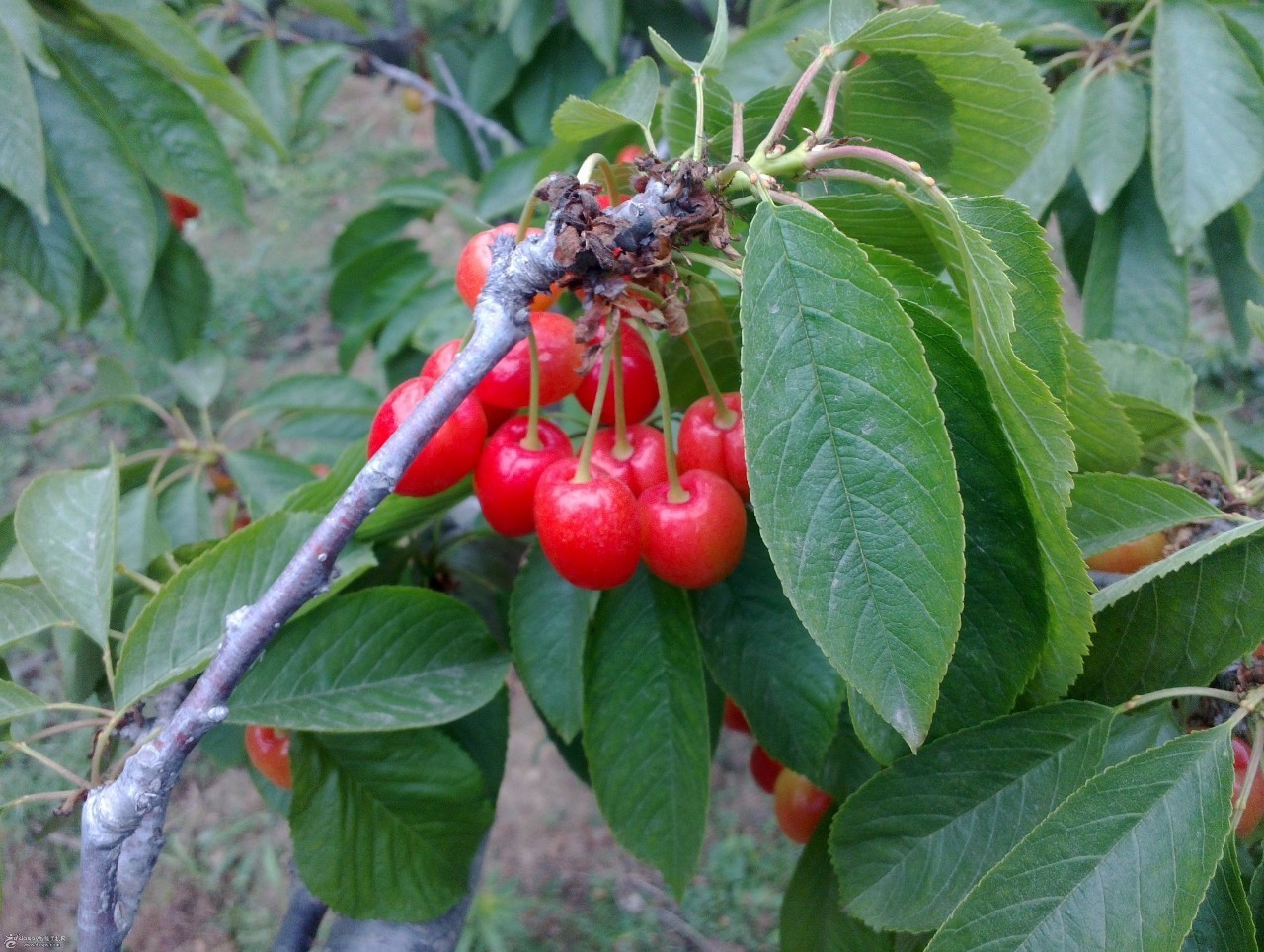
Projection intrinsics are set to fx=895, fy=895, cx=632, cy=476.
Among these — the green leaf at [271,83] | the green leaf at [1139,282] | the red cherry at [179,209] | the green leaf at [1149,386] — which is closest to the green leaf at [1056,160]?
the green leaf at [1139,282]

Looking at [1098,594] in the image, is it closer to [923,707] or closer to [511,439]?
[923,707]

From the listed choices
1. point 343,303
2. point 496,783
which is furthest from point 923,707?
point 343,303

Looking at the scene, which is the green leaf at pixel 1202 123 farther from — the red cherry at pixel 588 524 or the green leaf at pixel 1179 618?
the red cherry at pixel 588 524

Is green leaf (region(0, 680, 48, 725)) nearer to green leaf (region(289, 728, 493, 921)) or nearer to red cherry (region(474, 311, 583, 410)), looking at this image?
green leaf (region(289, 728, 493, 921))

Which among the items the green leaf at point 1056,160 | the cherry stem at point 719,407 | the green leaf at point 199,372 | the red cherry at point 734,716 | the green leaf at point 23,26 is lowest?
the red cherry at point 734,716

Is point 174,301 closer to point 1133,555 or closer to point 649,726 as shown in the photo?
point 649,726

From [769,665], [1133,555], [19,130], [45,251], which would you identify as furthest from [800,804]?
[45,251]
